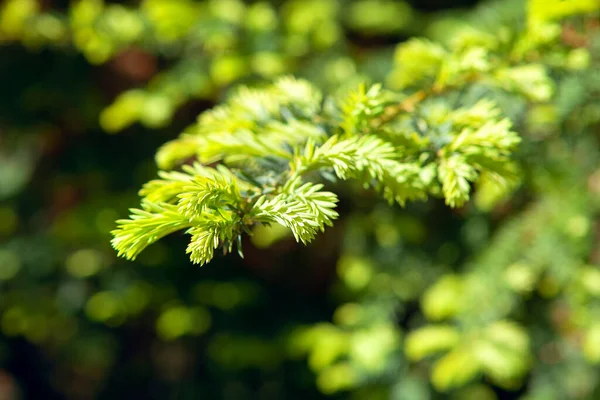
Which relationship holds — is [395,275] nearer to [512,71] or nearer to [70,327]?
[512,71]

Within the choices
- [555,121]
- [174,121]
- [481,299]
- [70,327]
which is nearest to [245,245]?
[174,121]

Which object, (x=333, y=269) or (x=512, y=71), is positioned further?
(x=333, y=269)

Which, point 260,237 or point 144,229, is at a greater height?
point 144,229

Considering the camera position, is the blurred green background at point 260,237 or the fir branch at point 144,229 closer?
the fir branch at point 144,229

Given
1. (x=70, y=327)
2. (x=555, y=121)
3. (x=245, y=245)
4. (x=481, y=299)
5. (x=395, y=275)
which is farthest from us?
(x=245, y=245)

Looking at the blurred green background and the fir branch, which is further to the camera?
the blurred green background

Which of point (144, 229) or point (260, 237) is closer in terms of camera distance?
point (144, 229)

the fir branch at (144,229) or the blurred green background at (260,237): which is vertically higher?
the fir branch at (144,229)

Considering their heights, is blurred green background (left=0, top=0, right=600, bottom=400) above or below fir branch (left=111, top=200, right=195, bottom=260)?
below
